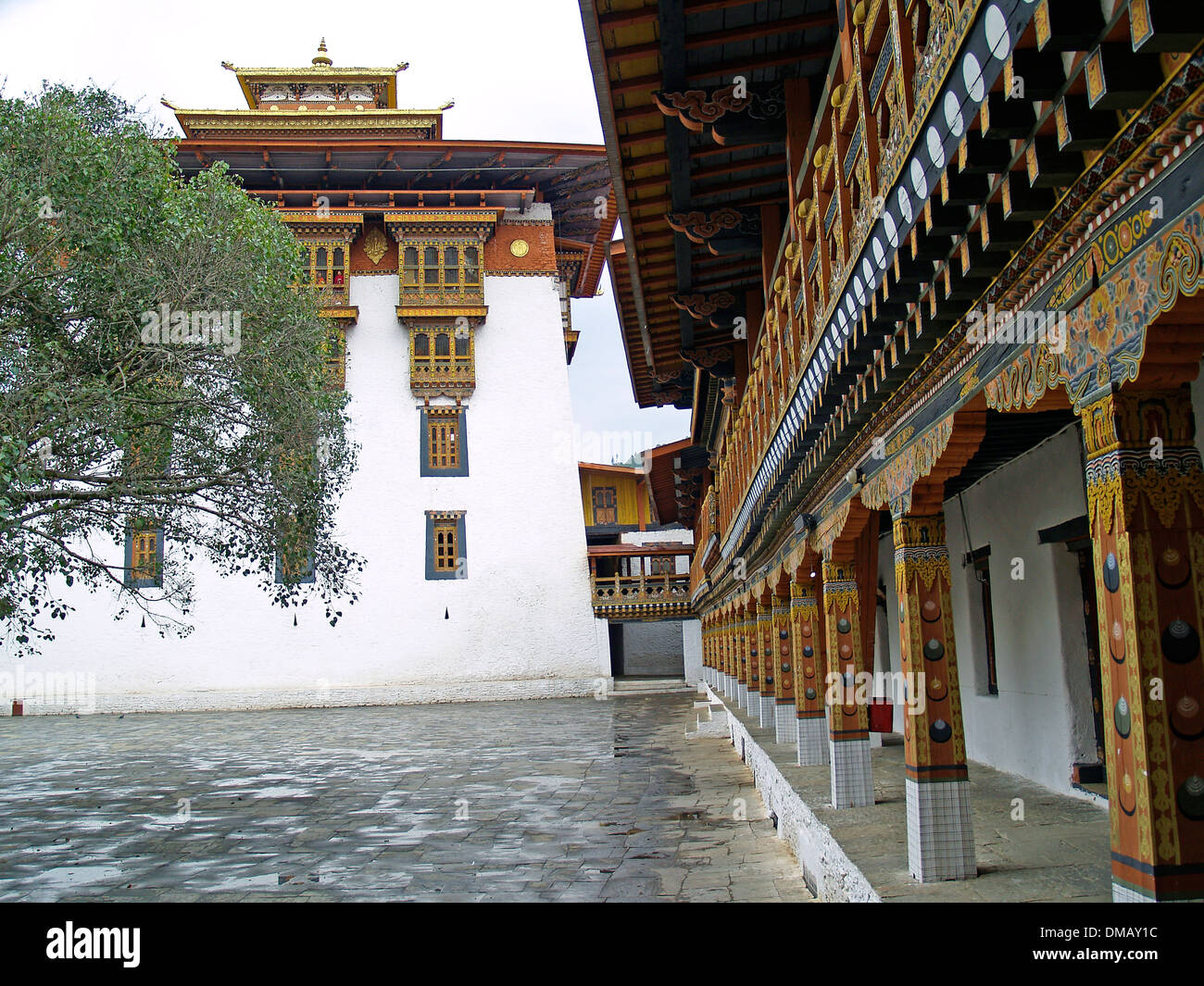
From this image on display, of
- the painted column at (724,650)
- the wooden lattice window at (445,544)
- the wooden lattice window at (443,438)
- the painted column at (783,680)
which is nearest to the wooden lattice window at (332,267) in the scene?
the wooden lattice window at (443,438)

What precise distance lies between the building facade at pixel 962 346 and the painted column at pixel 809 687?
3 cm

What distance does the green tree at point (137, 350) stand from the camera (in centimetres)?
895

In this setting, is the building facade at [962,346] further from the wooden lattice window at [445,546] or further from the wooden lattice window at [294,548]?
the wooden lattice window at [445,546]

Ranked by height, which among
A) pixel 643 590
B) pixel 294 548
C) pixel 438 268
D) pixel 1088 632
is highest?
pixel 438 268

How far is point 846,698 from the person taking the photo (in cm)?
683

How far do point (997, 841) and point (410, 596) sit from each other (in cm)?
2340

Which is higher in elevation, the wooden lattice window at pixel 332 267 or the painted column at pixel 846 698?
the wooden lattice window at pixel 332 267

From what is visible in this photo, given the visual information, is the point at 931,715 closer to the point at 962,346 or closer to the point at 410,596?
the point at 962,346

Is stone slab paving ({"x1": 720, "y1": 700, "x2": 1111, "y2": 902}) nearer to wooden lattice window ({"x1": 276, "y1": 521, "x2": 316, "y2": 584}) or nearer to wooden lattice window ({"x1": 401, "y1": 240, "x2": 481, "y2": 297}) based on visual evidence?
wooden lattice window ({"x1": 276, "y1": 521, "x2": 316, "y2": 584})

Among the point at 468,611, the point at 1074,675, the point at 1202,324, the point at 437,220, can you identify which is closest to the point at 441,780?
the point at 1074,675

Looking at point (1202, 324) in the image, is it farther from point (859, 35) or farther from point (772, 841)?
point (772, 841)

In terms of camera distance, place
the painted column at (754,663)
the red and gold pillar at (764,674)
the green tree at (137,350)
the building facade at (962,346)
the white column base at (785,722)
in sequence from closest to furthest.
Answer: the building facade at (962,346), the green tree at (137,350), the white column base at (785,722), the red and gold pillar at (764,674), the painted column at (754,663)

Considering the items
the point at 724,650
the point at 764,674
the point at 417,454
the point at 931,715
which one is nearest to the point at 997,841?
the point at 931,715

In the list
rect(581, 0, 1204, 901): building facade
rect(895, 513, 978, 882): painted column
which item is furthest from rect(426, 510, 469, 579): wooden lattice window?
rect(895, 513, 978, 882): painted column
